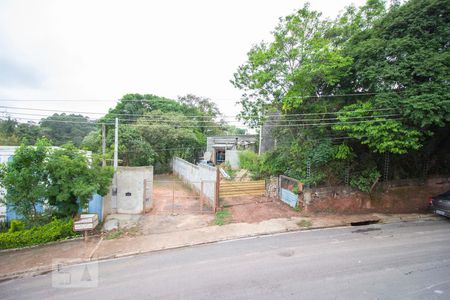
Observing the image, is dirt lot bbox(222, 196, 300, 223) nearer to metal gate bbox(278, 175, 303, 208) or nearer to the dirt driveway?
metal gate bbox(278, 175, 303, 208)

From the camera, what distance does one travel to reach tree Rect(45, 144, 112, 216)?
7.51m

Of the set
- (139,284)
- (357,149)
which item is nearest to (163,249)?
(139,284)

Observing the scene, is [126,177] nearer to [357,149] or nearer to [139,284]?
[139,284]

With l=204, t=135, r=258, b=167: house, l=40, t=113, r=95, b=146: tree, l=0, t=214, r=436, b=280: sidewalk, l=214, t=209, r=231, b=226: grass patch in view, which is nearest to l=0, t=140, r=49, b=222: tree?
l=0, t=214, r=436, b=280: sidewalk

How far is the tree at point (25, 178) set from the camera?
7.23 metres

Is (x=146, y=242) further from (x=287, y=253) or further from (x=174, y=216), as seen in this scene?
(x=287, y=253)

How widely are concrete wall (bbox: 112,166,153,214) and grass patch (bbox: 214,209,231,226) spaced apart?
11.9ft

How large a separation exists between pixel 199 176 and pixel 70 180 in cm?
727

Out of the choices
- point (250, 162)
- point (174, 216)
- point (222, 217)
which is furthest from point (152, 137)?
point (222, 217)

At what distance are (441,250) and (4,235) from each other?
45.2 feet

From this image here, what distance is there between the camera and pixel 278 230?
8.08 metres

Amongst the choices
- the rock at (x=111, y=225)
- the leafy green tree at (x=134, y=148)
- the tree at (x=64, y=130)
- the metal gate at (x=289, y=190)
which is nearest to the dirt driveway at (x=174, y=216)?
the rock at (x=111, y=225)

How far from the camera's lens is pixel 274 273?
503 cm

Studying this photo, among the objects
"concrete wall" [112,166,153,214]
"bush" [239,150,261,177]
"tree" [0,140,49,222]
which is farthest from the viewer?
"bush" [239,150,261,177]
